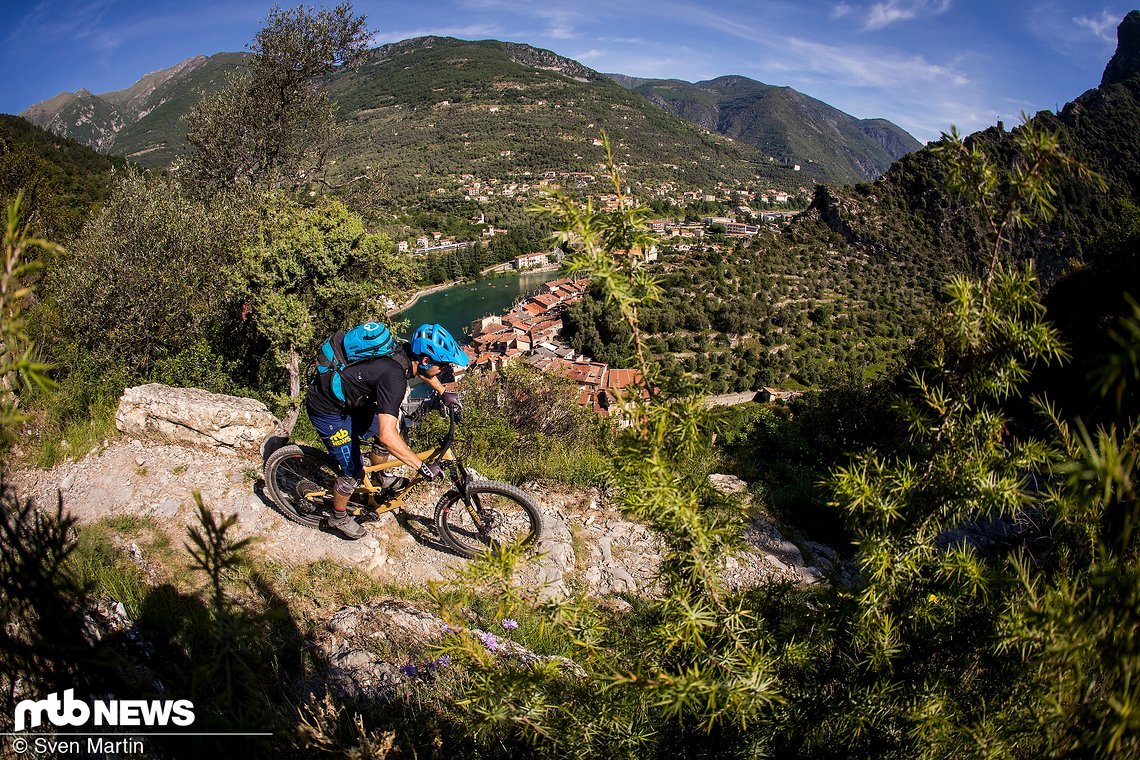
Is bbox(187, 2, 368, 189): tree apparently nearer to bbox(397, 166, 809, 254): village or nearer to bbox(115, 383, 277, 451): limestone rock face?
bbox(115, 383, 277, 451): limestone rock face

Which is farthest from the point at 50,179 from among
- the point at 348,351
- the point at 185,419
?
the point at 348,351

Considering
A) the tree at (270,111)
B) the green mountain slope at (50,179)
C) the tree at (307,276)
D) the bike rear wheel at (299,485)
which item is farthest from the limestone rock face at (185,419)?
the tree at (270,111)

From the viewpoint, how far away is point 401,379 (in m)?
3.66

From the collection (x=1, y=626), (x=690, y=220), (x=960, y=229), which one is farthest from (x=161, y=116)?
(x=1, y=626)

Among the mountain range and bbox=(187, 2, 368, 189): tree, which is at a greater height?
the mountain range

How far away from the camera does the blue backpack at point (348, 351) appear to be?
155 inches

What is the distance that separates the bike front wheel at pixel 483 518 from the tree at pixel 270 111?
13739 mm

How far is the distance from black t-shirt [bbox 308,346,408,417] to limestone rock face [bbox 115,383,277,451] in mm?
2459

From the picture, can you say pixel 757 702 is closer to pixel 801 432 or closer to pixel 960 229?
pixel 801 432

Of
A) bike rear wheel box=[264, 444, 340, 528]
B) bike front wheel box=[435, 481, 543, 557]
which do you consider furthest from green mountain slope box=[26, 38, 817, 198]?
bike front wheel box=[435, 481, 543, 557]

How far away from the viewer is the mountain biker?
3.65 meters

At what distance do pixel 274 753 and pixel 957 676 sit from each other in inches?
82.2

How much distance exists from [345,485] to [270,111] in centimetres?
1554

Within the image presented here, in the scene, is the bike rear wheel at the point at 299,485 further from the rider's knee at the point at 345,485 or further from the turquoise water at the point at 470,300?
the turquoise water at the point at 470,300
